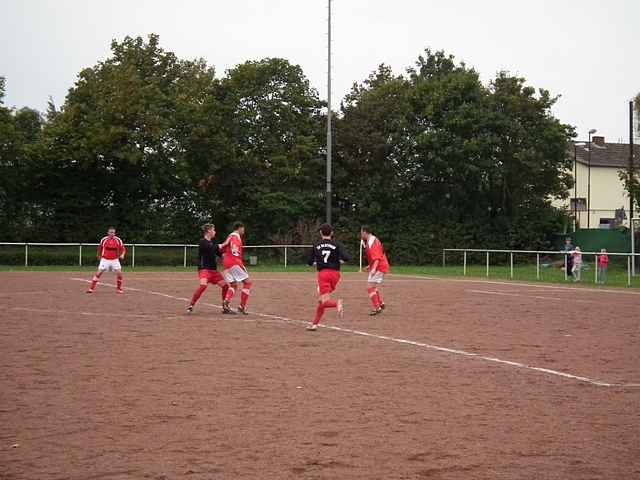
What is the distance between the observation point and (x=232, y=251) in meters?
18.0

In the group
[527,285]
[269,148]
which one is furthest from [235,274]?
[269,148]

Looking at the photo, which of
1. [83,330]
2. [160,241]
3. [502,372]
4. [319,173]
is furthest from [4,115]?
[502,372]

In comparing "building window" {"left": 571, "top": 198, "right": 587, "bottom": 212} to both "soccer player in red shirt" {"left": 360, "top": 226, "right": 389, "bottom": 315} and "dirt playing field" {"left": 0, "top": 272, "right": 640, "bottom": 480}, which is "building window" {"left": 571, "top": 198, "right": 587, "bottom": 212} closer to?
"dirt playing field" {"left": 0, "top": 272, "right": 640, "bottom": 480}

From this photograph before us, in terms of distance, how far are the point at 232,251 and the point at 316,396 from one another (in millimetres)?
9195

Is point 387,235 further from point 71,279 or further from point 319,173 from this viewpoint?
point 71,279

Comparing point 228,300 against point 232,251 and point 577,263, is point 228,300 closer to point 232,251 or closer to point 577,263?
point 232,251

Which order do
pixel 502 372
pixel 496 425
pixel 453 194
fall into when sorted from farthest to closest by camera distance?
pixel 453 194 < pixel 502 372 < pixel 496 425

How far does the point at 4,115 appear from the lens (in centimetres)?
4647

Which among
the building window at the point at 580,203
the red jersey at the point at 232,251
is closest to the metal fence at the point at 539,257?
the red jersey at the point at 232,251

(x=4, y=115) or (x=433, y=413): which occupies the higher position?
(x=4, y=115)

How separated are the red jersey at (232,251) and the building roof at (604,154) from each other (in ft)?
202

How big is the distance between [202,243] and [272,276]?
17.0 metres

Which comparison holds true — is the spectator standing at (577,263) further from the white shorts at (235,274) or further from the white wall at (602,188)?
the white wall at (602,188)

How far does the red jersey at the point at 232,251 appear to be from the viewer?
17969 millimetres
